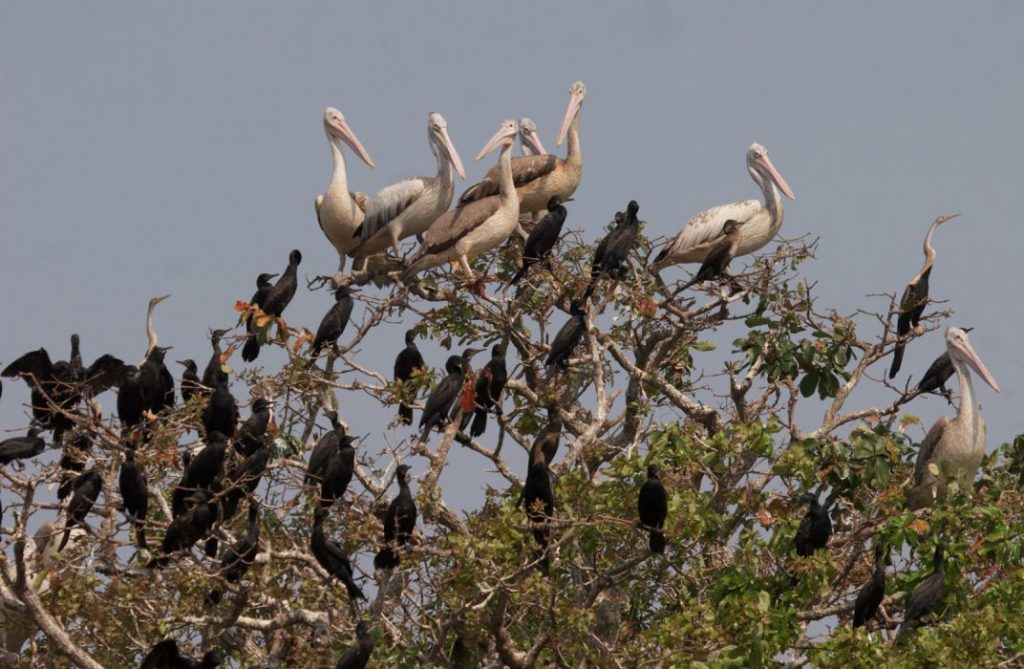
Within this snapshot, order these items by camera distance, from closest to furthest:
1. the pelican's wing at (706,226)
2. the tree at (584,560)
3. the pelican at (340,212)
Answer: the tree at (584,560) → the pelican's wing at (706,226) → the pelican at (340,212)

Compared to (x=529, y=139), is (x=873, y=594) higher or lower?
lower

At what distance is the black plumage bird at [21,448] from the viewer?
1162 cm

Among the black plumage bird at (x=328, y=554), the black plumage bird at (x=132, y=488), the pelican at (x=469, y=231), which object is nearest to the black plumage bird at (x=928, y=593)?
the black plumage bird at (x=328, y=554)

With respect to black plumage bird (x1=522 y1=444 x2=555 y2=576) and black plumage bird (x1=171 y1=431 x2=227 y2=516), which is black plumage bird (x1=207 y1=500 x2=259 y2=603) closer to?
black plumage bird (x1=171 y1=431 x2=227 y2=516)

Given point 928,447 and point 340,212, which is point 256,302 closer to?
point 340,212

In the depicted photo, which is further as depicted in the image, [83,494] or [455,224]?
[455,224]

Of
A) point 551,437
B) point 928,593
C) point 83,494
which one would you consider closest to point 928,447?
point 928,593

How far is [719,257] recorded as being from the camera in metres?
13.4

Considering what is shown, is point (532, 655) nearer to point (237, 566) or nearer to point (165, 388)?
point (237, 566)

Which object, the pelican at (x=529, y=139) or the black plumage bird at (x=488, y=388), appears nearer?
the black plumage bird at (x=488, y=388)

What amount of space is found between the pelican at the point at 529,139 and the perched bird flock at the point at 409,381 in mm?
644

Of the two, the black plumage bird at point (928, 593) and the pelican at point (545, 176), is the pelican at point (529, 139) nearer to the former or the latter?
the pelican at point (545, 176)

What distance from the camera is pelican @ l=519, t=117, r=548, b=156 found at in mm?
17031

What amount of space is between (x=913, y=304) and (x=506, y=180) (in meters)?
3.27
